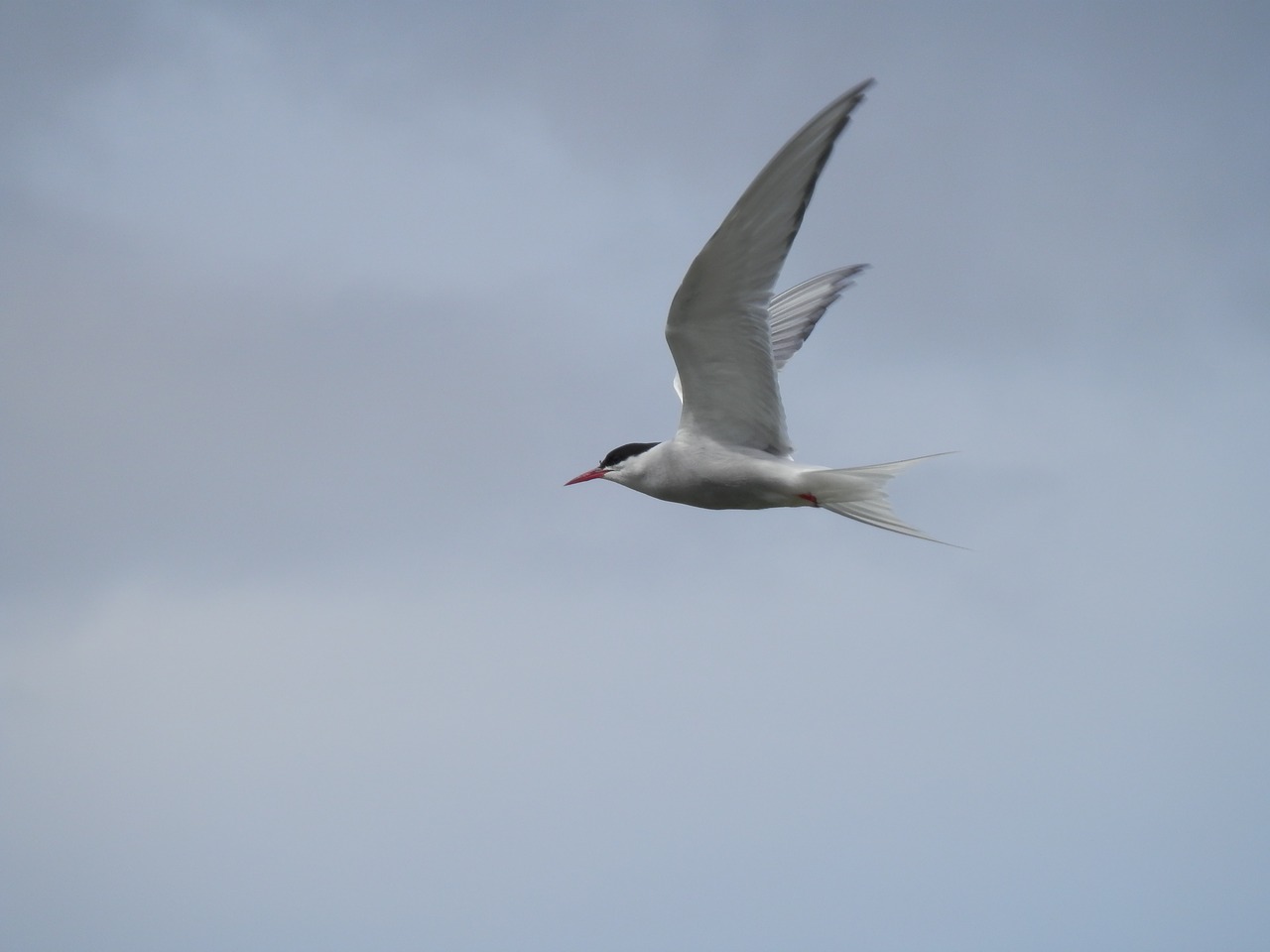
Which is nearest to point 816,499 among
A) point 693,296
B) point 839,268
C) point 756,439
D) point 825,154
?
point 756,439

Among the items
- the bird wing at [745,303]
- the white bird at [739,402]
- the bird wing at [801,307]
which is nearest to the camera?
the bird wing at [745,303]

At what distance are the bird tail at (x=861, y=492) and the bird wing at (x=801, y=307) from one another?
7.06 feet

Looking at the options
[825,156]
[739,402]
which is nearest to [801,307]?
[739,402]

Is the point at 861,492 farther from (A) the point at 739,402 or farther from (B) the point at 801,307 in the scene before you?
(B) the point at 801,307

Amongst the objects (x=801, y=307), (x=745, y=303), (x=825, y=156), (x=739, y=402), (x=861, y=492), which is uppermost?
(x=801, y=307)

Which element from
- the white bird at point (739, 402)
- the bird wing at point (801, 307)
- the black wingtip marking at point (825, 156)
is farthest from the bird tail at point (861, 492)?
the bird wing at point (801, 307)

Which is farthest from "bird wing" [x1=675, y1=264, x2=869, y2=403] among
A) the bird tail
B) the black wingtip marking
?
the black wingtip marking

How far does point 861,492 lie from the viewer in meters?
7.29

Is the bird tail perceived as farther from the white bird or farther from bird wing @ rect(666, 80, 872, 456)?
bird wing @ rect(666, 80, 872, 456)

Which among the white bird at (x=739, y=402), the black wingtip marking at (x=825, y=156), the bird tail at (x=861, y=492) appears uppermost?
the black wingtip marking at (x=825, y=156)

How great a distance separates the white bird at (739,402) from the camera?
6.59 metres

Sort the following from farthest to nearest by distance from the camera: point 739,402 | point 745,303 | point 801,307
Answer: point 801,307 → point 739,402 → point 745,303

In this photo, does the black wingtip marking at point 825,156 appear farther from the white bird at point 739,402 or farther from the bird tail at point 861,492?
the bird tail at point 861,492

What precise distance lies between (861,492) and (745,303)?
129cm
